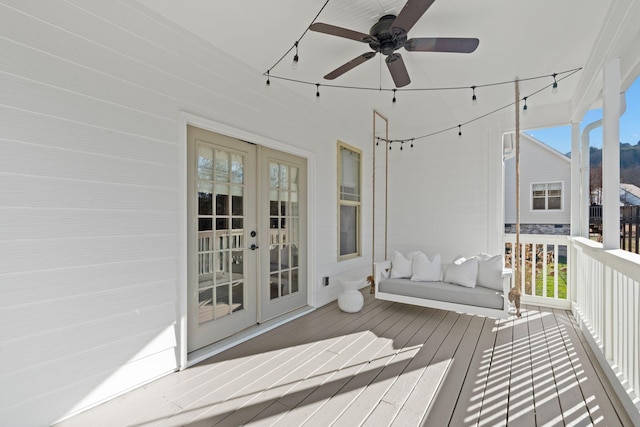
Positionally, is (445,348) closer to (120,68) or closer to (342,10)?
(342,10)

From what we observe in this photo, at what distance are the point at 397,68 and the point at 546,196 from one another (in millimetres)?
7671

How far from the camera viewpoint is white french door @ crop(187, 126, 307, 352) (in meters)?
2.70

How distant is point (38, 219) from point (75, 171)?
346mm

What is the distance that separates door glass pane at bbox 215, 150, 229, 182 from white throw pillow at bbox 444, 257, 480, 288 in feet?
9.34

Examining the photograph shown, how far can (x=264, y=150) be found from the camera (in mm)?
3367

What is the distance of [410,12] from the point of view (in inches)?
71.9

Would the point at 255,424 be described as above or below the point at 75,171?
below

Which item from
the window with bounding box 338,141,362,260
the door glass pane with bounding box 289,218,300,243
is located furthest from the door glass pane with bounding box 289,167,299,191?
the window with bounding box 338,141,362,260

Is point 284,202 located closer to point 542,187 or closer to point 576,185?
point 576,185

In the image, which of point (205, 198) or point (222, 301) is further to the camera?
point (222, 301)

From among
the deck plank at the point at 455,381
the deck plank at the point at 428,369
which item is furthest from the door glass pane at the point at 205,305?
the deck plank at the point at 455,381

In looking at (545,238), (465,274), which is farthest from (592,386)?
(545,238)

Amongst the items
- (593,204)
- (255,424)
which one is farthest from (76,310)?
(593,204)

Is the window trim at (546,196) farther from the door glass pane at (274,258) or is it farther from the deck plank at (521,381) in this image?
the door glass pane at (274,258)
